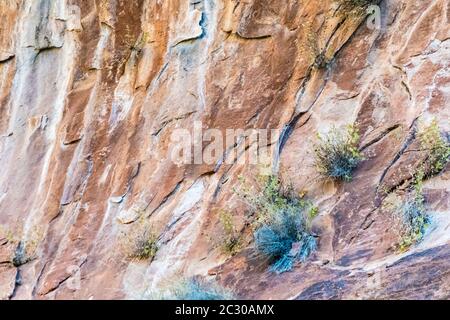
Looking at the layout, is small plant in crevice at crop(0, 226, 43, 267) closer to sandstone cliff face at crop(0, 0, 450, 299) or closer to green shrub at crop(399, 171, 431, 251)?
sandstone cliff face at crop(0, 0, 450, 299)

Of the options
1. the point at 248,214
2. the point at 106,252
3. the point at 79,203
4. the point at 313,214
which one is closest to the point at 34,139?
the point at 79,203

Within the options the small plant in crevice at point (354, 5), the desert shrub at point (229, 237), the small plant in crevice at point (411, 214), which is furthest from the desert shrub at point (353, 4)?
the desert shrub at point (229, 237)

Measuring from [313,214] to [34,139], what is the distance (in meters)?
3.97

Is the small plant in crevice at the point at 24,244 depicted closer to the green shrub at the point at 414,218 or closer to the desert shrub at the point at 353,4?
the green shrub at the point at 414,218

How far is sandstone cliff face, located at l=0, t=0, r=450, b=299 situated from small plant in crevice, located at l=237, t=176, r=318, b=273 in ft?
0.44

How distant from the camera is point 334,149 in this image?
5695 millimetres

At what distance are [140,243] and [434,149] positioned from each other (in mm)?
3147

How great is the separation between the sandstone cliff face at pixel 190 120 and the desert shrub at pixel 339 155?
13cm

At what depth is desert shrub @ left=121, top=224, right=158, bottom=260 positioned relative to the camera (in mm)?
5852

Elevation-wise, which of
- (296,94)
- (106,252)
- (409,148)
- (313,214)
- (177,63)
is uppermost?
(177,63)

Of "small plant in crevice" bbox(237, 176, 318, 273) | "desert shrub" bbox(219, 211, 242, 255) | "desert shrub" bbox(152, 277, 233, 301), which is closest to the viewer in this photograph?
"desert shrub" bbox(152, 277, 233, 301)

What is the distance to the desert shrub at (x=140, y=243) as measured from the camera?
5852 millimetres

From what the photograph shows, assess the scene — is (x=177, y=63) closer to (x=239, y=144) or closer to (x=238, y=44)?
(x=238, y=44)

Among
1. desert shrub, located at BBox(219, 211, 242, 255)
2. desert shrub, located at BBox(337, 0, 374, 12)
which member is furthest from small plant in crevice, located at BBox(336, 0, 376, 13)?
desert shrub, located at BBox(219, 211, 242, 255)
